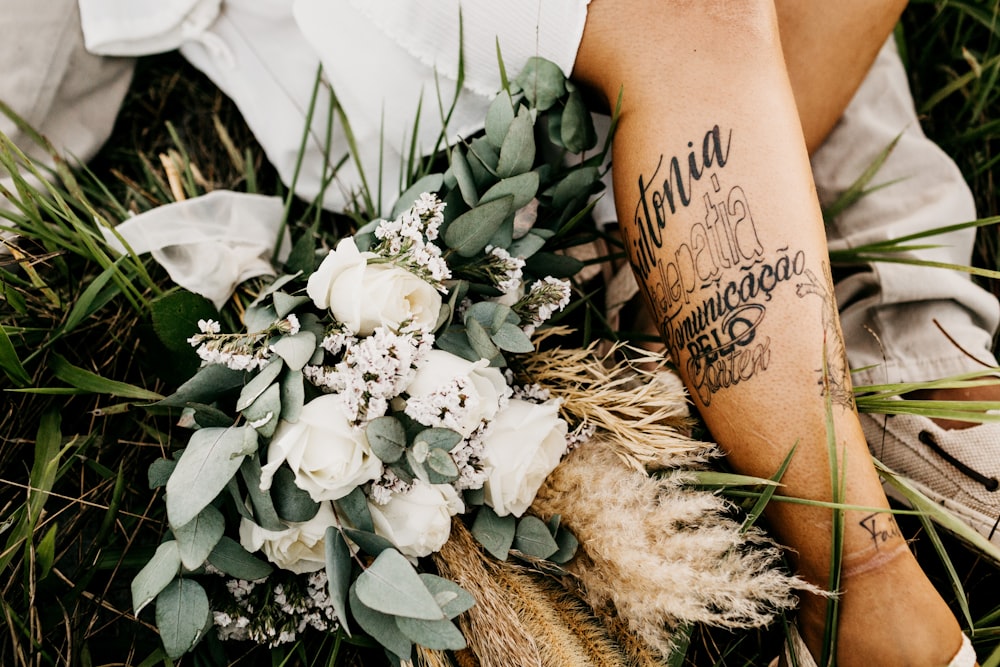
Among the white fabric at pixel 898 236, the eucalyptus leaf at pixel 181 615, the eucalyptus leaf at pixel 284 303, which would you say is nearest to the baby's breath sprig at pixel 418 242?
the eucalyptus leaf at pixel 284 303

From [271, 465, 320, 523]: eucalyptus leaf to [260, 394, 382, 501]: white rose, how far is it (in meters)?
0.03

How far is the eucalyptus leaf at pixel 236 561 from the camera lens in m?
0.76

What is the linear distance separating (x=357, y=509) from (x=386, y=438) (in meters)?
0.11

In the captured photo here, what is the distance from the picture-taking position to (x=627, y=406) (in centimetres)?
84

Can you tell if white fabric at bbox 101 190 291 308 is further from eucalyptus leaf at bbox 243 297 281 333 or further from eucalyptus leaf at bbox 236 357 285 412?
eucalyptus leaf at bbox 236 357 285 412

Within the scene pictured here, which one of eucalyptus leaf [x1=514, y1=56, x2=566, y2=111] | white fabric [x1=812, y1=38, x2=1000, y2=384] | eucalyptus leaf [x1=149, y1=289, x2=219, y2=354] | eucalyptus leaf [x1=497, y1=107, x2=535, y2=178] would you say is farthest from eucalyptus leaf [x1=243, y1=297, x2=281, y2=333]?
white fabric [x1=812, y1=38, x2=1000, y2=384]

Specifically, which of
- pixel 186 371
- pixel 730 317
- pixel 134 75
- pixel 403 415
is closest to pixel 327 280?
pixel 403 415

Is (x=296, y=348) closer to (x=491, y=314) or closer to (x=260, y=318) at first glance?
(x=260, y=318)

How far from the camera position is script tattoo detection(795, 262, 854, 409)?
794mm

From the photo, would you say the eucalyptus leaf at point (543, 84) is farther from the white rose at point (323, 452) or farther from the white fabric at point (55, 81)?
the white fabric at point (55, 81)

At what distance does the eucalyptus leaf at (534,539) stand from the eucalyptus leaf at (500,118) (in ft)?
1.58

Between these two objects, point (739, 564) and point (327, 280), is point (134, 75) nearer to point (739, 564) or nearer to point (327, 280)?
point (327, 280)

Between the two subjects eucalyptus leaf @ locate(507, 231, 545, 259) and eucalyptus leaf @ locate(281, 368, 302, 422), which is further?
eucalyptus leaf @ locate(507, 231, 545, 259)

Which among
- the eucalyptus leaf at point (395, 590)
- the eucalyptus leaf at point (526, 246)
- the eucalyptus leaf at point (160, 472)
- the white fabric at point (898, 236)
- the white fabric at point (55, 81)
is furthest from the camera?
the white fabric at point (898, 236)
